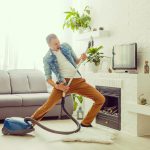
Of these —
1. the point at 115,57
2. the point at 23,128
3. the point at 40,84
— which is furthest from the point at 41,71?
the point at 23,128

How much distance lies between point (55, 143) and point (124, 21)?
2.25 metres

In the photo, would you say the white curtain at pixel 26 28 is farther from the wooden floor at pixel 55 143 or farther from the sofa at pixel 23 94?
the wooden floor at pixel 55 143

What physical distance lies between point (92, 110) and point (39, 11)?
2.96m

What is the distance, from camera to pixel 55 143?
12.6ft

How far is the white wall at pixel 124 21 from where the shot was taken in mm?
4617

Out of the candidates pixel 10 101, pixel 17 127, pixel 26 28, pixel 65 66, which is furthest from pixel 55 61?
pixel 26 28

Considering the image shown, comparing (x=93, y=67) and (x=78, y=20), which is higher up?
(x=78, y=20)

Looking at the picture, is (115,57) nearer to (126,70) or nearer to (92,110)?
(126,70)

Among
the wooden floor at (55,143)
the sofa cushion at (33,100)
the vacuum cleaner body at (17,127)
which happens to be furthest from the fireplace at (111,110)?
the vacuum cleaner body at (17,127)

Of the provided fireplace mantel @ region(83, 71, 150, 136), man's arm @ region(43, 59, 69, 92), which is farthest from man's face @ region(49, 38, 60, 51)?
fireplace mantel @ region(83, 71, 150, 136)

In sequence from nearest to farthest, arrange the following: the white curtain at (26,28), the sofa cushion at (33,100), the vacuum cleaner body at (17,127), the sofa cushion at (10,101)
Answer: the vacuum cleaner body at (17,127)
the sofa cushion at (10,101)
the sofa cushion at (33,100)
the white curtain at (26,28)

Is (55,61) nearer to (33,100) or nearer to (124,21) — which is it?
(33,100)

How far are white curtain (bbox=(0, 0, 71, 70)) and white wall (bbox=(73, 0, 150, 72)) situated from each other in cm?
91

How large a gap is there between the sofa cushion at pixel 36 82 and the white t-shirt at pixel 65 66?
177 cm
